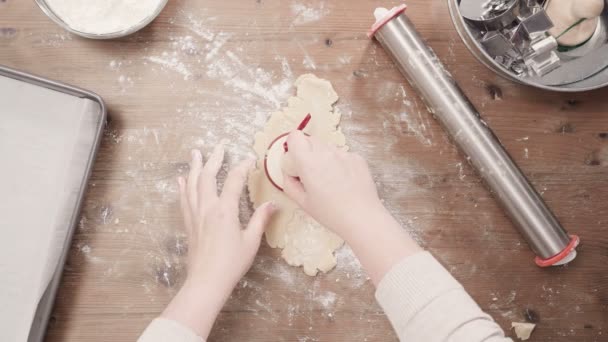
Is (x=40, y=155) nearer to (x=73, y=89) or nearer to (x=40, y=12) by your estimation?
(x=73, y=89)

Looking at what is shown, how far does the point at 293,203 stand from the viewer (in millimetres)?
904

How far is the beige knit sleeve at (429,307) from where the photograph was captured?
642 millimetres

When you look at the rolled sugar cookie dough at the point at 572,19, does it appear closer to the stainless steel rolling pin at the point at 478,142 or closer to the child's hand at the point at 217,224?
the stainless steel rolling pin at the point at 478,142

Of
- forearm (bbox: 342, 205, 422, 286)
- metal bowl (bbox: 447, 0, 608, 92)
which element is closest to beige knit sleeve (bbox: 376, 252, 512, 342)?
forearm (bbox: 342, 205, 422, 286)

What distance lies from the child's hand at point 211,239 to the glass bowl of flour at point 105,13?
0.28m

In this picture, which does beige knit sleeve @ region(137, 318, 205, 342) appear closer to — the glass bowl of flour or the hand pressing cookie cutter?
the hand pressing cookie cutter

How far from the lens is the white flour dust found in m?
0.90

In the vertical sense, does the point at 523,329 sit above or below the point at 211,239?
below

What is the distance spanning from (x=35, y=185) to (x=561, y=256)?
38.7 inches

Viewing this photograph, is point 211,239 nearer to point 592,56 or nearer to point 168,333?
point 168,333

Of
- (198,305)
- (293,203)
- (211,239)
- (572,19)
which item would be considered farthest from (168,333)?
(572,19)

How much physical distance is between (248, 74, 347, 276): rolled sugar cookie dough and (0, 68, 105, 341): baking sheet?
1.04 ft

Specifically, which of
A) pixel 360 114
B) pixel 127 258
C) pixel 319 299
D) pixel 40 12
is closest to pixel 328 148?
pixel 360 114

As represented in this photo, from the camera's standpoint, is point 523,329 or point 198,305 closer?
point 198,305
